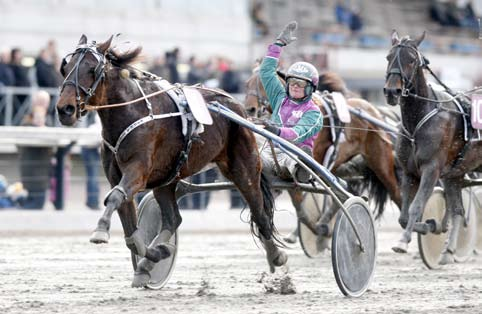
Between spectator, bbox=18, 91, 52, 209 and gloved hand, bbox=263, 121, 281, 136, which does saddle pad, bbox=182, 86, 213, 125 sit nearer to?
gloved hand, bbox=263, 121, 281, 136

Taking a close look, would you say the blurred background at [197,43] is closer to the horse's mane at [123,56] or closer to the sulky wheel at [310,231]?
the horse's mane at [123,56]

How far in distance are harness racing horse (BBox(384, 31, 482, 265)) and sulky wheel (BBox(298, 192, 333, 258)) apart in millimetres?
1464

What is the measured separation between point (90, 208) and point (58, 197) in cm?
52

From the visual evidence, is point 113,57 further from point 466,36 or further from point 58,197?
point 466,36

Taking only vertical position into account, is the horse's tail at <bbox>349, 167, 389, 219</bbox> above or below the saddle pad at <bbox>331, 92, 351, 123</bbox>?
below

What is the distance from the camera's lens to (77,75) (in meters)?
7.93

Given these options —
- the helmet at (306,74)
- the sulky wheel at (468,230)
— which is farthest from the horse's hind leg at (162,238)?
the sulky wheel at (468,230)

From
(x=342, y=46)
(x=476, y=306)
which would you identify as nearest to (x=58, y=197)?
(x=476, y=306)

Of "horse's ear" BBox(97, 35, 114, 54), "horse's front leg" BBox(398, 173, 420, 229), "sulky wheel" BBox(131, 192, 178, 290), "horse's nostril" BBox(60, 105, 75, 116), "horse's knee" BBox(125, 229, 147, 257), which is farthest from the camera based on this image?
"horse's front leg" BBox(398, 173, 420, 229)

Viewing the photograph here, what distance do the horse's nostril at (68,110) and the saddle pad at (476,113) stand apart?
4004 millimetres

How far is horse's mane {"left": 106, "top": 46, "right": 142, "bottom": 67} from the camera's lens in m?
8.29

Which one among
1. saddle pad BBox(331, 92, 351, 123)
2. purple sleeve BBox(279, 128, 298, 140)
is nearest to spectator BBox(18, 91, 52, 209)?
saddle pad BBox(331, 92, 351, 123)

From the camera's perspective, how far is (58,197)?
14344mm

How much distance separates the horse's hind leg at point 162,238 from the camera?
8.48 meters
